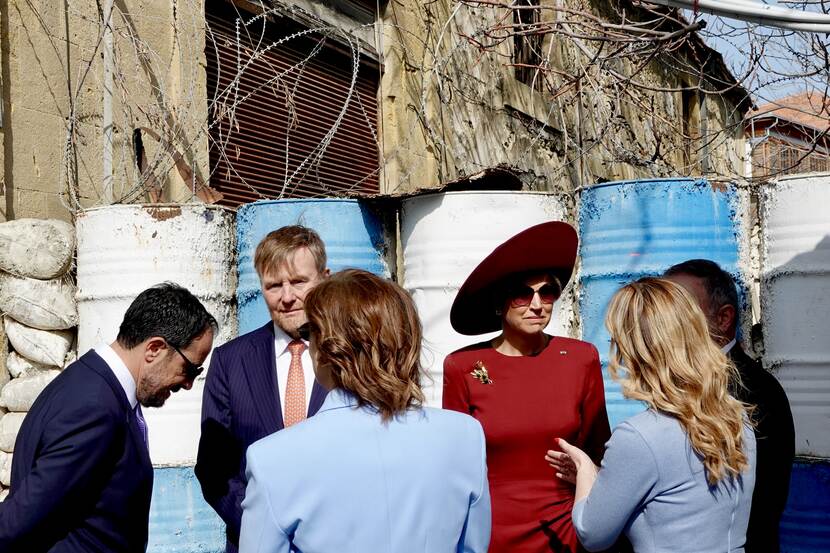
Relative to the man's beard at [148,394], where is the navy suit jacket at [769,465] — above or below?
below

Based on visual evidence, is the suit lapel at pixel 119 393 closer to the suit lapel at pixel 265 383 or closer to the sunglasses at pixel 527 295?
the suit lapel at pixel 265 383

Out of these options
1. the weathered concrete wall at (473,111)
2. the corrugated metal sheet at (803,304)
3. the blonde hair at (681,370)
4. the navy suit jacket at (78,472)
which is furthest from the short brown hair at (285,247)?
the weathered concrete wall at (473,111)

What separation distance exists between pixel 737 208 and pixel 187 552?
8.32 feet

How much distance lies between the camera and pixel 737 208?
12.3 feet

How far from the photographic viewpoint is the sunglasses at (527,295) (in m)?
3.01

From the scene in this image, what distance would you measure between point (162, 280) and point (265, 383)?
104cm

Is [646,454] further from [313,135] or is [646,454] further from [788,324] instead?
[313,135]

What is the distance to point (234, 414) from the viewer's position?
3029 mm

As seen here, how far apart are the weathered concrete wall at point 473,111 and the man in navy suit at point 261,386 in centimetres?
339

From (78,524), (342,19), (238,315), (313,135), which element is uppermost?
(342,19)

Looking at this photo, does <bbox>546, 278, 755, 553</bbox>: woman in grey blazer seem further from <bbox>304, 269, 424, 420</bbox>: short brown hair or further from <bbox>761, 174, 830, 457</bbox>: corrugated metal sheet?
<bbox>761, 174, 830, 457</bbox>: corrugated metal sheet

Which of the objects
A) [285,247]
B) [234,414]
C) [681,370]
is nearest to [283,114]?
[285,247]

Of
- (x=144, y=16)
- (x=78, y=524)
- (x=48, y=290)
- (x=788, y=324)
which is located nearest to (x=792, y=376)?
(x=788, y=324)

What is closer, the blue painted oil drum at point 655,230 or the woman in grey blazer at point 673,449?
the woman in grey blazer at point 673,449
